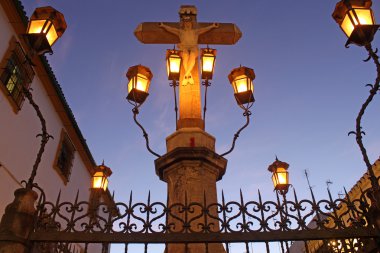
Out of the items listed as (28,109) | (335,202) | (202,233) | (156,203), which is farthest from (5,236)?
(28,109)

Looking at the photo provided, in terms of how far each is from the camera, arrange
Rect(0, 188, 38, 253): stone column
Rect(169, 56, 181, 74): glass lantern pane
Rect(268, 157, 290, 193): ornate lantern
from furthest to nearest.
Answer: Rect(268, 157, 290, 193): ornate lantern, Rect(169, 56, 181, 74): glass lantern pane, Rect(0, 188, 38, 253): stone column

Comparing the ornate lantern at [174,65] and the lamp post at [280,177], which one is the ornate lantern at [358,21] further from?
the lamp post at [280,177]

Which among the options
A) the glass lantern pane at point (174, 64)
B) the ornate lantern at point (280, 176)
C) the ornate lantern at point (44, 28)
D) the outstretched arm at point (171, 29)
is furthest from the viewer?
the ornate lantern at point (280, 176)

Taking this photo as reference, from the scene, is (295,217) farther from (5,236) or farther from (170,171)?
(5,236)

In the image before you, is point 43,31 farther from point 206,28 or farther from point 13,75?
point 13,75

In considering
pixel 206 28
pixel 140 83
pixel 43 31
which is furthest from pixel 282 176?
pixel 43 31

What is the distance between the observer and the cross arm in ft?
21.8

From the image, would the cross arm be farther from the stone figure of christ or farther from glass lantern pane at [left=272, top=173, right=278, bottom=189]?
glass lantern pane at [left=272, top=173, right=278, bottom=189]

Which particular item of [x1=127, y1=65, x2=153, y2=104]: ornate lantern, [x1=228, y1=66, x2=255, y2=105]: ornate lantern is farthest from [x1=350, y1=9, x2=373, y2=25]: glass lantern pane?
[x1=127, y1=65, x2=153, y2=104]: ornate lantern

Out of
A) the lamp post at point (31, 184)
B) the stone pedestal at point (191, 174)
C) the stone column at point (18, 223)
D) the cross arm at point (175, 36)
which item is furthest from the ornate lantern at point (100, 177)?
the stone column at point (18, 223)

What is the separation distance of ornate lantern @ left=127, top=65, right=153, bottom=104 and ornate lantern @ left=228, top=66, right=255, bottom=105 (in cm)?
148

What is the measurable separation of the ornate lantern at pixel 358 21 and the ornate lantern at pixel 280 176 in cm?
498

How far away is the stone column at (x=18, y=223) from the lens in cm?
324

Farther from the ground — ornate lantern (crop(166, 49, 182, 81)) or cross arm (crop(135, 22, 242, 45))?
cross arm (crop(135, 22, 242, 45))
